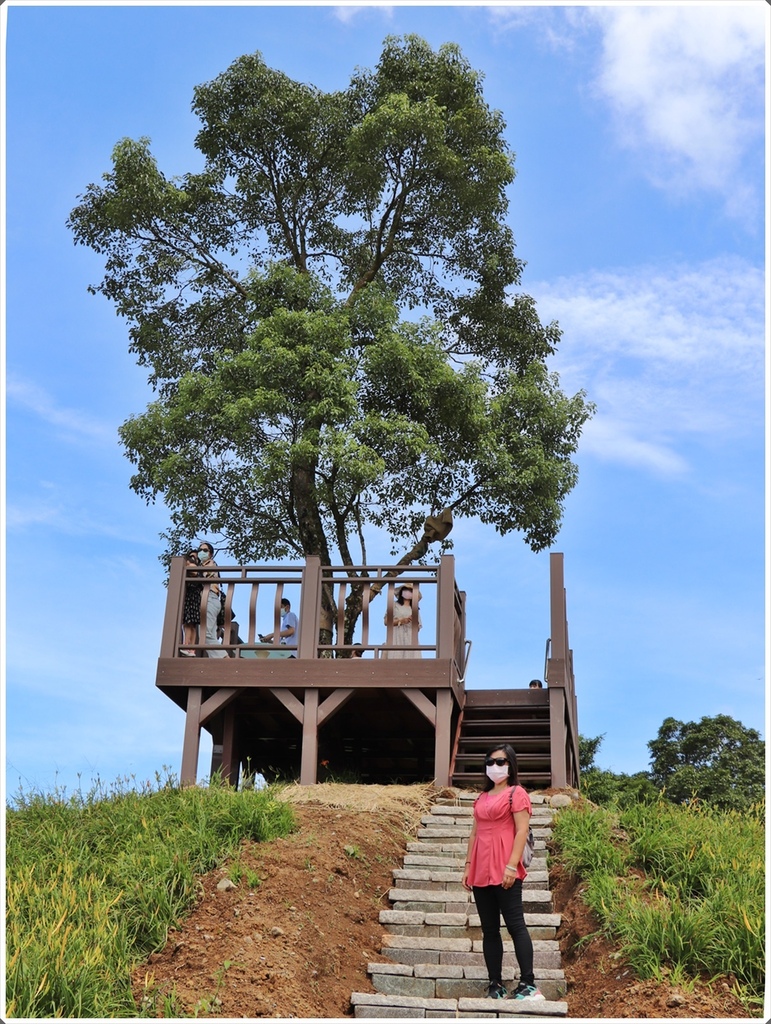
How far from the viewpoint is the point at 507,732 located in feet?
46.8

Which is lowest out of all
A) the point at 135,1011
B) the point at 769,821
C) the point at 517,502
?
the point at 135,1011

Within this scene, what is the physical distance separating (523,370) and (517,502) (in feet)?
9.12

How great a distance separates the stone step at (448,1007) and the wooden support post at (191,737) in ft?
20.3

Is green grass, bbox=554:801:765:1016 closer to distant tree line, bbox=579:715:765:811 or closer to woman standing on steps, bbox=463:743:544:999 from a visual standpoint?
woman standing on steps, bbox=463:743:544:999

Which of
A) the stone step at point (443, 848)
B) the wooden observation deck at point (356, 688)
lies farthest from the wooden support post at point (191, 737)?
the stone step at point (443, 848)

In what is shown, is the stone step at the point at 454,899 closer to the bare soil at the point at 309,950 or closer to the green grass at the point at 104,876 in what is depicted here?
the bare soil at the point at 309,950

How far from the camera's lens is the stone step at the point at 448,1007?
704cm

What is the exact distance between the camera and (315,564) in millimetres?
14000

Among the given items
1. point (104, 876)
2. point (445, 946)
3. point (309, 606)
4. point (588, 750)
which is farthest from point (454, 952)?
point (588, 750)

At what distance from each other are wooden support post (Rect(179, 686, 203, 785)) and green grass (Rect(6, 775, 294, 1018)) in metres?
2.02

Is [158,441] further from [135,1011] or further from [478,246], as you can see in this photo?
[135,1011]

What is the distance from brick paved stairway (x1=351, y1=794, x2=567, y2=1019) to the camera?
7168 millimetres

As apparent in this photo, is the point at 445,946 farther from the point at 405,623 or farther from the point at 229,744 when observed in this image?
the point at 229,744

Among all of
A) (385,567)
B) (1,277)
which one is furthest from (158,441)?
(1,277)
